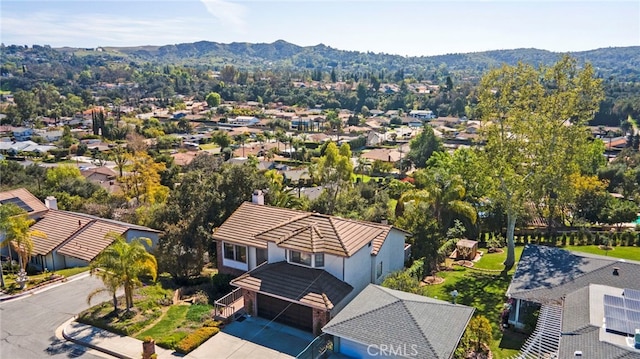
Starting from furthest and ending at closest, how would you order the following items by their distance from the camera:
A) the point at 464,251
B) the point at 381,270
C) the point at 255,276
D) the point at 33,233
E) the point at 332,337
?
the point at 464,251
the point at 33,233
the point at 381,270
the point at 255,276
the point at 332,337

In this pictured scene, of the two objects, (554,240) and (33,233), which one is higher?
(33,233)

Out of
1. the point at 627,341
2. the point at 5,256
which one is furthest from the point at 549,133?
the point at 5,256

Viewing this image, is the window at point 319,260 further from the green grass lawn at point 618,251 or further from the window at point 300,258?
the green grass lawn at point 618,251

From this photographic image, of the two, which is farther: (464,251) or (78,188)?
(78,188)

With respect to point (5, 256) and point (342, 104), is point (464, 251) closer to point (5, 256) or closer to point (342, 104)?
point (5, 256)

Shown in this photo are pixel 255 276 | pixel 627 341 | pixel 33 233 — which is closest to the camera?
pixel 627 341

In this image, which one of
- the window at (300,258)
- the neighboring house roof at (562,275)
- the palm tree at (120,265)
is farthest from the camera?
the window at (300,258)

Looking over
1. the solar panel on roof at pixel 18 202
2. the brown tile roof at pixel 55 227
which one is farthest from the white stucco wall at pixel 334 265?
the solar panel on roof at pixel 18 202
